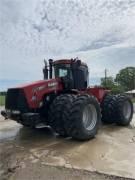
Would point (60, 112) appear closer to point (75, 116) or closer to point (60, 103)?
point (60, 103)

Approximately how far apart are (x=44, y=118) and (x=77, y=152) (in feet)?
5.96

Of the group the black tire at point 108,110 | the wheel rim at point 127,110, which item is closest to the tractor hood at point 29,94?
the black tire at point 108,110

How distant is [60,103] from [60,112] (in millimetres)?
239

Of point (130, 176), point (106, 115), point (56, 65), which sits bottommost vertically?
point (130, 176)

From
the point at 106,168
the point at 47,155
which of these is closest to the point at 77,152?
the point at 47,155

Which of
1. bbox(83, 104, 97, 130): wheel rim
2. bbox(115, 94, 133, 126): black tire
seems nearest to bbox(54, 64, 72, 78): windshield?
bbox(83, 104, 97, 130): wheel rim

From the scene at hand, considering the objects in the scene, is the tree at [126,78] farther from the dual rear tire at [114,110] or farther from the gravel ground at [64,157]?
the gravel ground at [64,157]

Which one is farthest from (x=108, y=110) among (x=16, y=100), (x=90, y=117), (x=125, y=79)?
(x=125, y=79)

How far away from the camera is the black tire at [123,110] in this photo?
1047 cm

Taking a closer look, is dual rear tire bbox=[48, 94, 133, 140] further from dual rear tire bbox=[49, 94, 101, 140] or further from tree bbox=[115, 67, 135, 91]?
tree bbox=[115, 67, 135, 91]

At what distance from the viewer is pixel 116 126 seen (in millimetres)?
10477

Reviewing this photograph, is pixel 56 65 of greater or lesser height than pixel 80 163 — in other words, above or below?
above

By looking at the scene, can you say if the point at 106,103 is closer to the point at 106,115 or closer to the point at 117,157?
the point at 106,115

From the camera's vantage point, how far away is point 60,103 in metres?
7.72
